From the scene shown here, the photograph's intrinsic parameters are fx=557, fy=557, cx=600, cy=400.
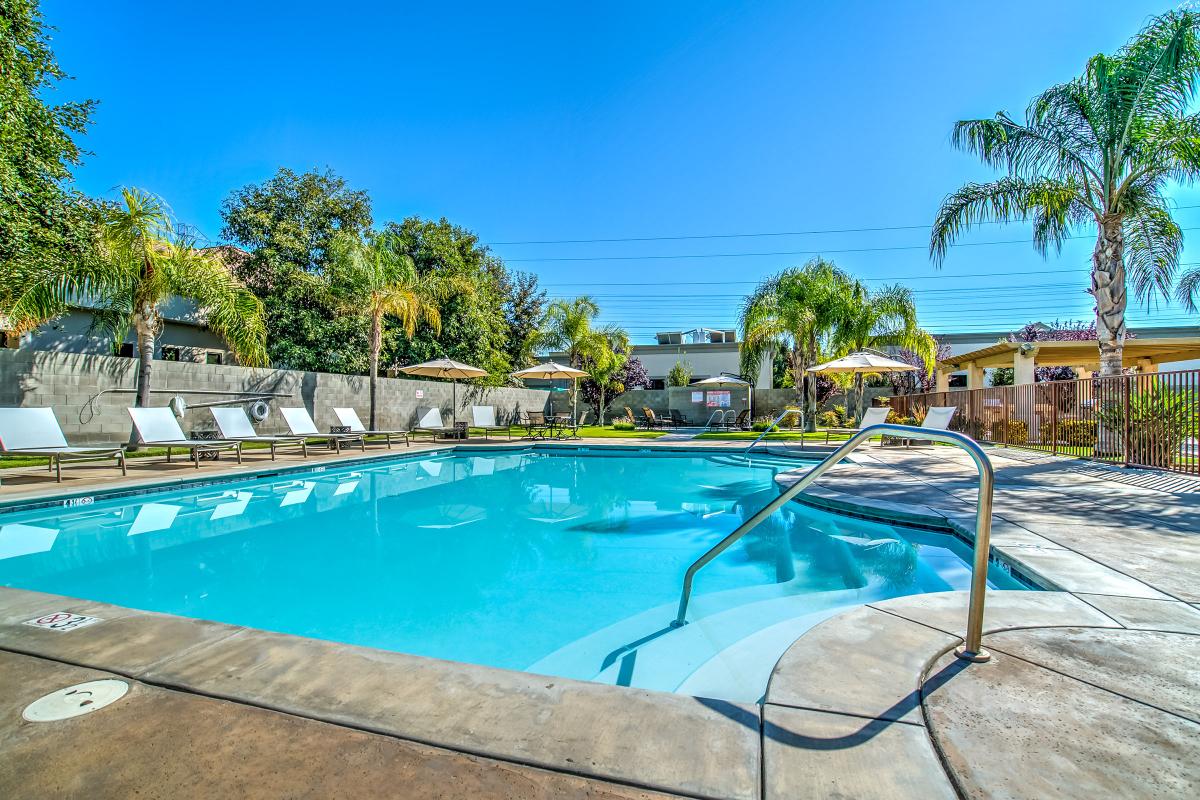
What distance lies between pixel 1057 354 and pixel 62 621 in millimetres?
21494

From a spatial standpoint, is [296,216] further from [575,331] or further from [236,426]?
[236,426]

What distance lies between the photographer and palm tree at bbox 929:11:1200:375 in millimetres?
9234

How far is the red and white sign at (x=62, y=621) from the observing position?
252 centimetres

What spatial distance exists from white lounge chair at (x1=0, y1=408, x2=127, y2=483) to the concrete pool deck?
6604mm

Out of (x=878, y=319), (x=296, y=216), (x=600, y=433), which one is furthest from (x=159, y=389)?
(x=878, y=319)

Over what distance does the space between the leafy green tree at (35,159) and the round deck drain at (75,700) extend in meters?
10.8

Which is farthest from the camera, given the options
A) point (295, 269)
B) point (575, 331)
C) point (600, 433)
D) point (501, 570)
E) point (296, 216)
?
point (575, 331)

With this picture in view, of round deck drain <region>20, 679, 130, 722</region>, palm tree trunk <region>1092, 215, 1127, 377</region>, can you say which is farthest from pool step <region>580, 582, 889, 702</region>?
palm tree trunk <region>1092, 215, 1127, 377</region>

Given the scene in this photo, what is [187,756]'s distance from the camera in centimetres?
157

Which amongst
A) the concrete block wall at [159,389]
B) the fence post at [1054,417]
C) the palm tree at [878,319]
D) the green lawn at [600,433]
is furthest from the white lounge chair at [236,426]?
the palm tree at [878,319]

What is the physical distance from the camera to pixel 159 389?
1168cm

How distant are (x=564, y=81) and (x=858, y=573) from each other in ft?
57.7

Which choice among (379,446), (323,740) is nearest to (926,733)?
(323,740)

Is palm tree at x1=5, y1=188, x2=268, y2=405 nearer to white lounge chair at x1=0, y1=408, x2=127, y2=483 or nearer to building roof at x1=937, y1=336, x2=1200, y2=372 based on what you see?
white lounge chair at x1=0, y1=408, x2=127, y2=483
